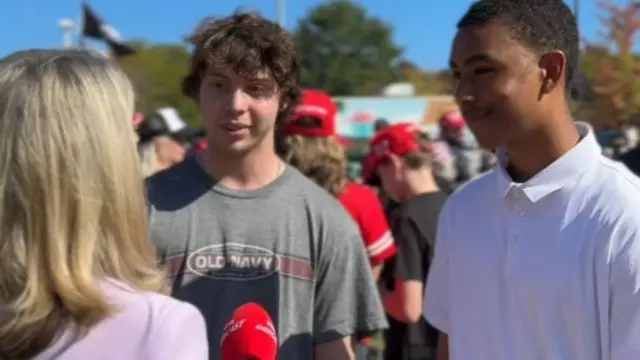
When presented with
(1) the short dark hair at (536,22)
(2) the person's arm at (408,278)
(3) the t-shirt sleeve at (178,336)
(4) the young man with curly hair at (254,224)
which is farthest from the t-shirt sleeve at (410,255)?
(3) the t-shirt sleeve at (178,336)

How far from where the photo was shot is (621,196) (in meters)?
2.48

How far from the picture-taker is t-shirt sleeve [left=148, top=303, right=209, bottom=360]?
6.12 feet

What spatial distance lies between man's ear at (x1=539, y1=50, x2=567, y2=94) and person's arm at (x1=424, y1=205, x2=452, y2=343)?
0.50 metres

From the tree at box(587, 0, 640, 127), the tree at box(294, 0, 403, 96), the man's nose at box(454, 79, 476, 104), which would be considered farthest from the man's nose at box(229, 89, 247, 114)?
the tree at box(294, 0, 403, 96)

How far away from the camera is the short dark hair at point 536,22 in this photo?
2617 mm

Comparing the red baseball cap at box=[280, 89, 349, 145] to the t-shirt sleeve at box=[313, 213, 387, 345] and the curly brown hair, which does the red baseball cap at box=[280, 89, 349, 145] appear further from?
the t-shirt sleeve at box=[313, 213, 387, 345]

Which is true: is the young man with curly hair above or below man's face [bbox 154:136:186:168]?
above

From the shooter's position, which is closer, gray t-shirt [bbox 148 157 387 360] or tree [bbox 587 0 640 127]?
gray t-shirt [bbox 148 157 387 360]

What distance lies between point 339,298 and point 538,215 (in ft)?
2.64

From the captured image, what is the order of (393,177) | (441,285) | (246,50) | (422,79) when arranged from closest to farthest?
1. (441,285)
2. (246,50)
3. (393,177)
4. (422,79)

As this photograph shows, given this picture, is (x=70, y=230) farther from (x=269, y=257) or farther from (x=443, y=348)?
(x=443, y=348)

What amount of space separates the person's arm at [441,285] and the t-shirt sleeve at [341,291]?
265mm

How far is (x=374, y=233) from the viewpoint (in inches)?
185

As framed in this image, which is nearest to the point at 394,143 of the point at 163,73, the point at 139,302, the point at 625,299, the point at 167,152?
the point at 167,152
